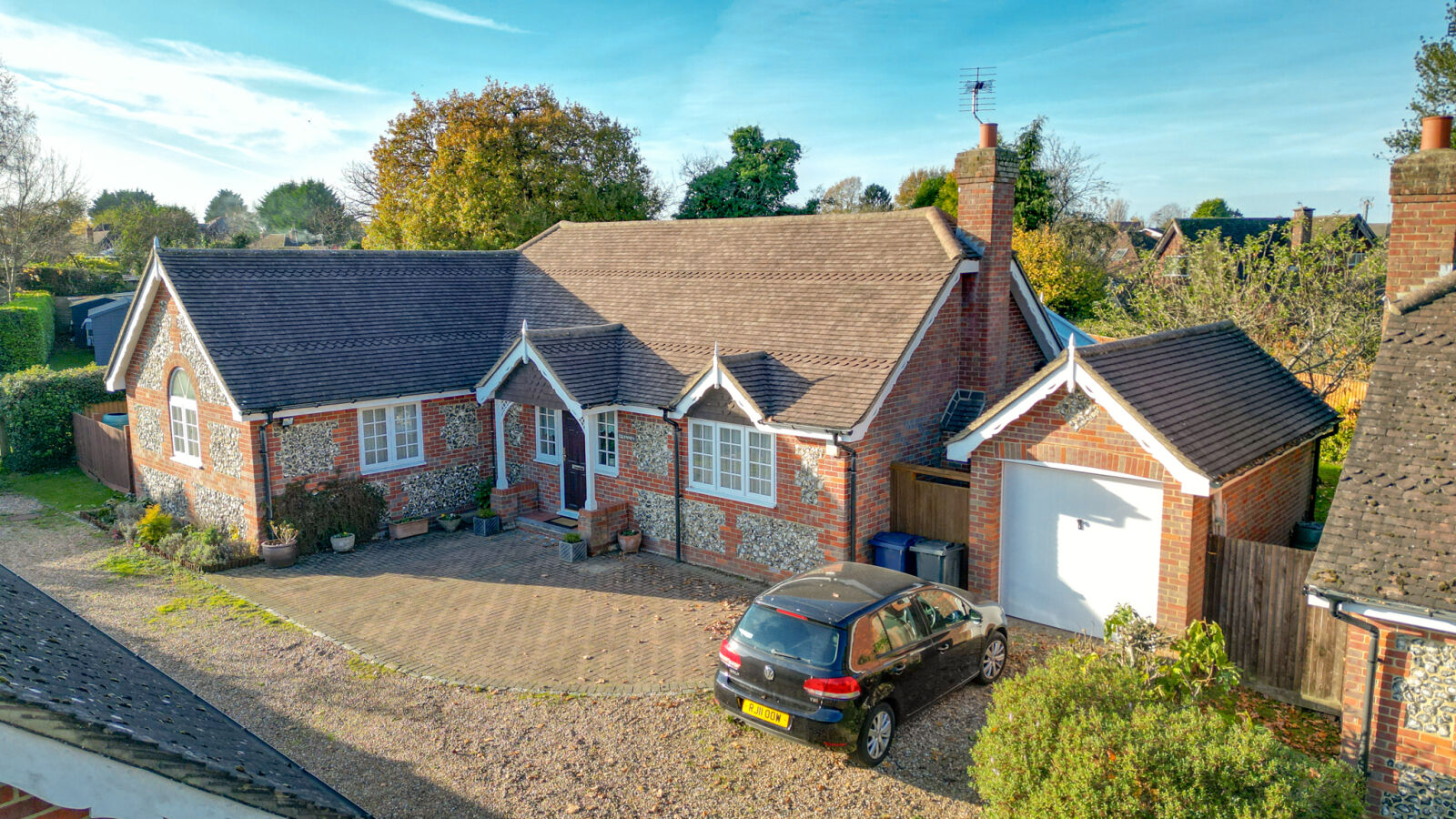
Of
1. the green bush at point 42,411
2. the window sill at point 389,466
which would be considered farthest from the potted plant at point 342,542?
the green bush at point 42,411

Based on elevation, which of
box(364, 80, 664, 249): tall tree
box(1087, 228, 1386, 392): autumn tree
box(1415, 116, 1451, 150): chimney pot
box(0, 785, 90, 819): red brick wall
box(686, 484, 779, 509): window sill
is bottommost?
box(686, 484, 779, 509): window sill

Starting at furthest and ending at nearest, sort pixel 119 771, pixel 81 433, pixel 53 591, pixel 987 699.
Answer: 1. pixel 81 433
2. pixel 53 591
3. pixel 987 699
4. pixel 119 771

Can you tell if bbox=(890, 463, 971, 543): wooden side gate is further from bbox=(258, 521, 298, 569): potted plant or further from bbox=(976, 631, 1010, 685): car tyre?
bbox=(258, 521, 298, 569): potted plant

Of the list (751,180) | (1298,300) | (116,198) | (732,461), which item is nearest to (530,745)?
(732,461)

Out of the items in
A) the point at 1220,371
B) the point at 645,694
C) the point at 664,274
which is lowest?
the point at 645,694

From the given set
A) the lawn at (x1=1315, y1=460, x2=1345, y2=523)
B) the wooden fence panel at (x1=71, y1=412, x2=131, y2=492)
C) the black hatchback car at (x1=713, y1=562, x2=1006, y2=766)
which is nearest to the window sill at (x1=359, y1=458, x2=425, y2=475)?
the wooden fence panel at (x1=71, y1=412, x2=131, y2=492)

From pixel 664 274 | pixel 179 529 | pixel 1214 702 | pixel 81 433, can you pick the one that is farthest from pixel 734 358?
pixel 81 433

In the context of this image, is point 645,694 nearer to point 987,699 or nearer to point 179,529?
point 987,699
